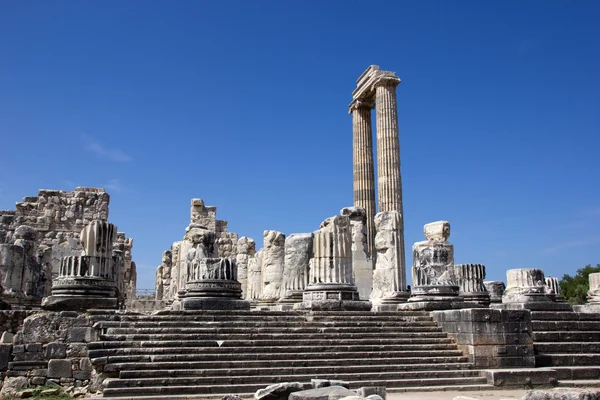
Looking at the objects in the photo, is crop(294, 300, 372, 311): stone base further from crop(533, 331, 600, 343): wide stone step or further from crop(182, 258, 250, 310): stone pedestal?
crop(533, 331, 600, 343): wide stone step

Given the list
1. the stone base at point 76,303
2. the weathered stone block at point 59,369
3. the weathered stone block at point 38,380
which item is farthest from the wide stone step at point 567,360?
the weathered stone block at point 38,380

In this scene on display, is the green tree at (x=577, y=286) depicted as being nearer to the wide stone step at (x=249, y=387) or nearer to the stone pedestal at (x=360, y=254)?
the stone pedestal at (x=360, y=254)

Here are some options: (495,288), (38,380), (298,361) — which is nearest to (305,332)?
(298,361)

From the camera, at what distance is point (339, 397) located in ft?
23.8

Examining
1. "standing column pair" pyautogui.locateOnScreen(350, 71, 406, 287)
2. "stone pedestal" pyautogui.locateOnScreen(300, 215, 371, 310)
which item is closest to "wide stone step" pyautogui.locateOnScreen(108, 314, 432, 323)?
"stone pedestal" pyautogui.locateOnScreen(300, 215, 371, 310)

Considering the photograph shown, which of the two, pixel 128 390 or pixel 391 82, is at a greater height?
pixel 391 82

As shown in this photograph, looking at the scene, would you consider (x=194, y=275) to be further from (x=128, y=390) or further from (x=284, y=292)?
(x=284, y=292)

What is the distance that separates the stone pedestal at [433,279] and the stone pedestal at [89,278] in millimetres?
6618

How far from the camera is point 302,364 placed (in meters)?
10.4

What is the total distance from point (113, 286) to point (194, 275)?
1.70 metres

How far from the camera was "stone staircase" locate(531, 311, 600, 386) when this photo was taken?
11297 millimetres

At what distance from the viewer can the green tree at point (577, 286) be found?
3572 cm

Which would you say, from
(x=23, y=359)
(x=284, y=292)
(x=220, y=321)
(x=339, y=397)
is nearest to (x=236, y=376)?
(x=220, y=321)

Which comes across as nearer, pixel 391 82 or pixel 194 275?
pixel 194 275
